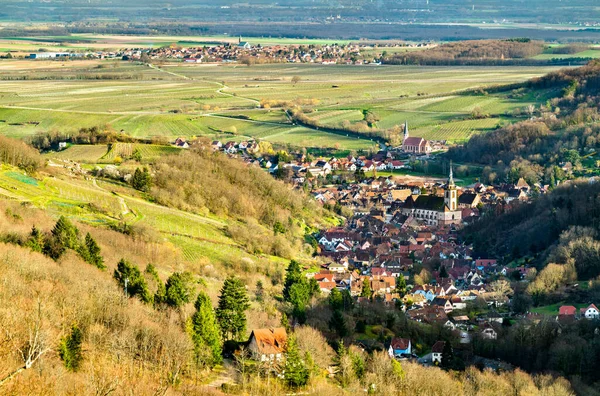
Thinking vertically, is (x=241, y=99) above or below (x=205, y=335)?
below

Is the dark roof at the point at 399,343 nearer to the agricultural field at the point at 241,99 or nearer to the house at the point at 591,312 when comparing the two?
the house at the point at 591,312

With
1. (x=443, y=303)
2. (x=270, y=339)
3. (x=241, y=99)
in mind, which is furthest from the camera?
(x=241, y=99)

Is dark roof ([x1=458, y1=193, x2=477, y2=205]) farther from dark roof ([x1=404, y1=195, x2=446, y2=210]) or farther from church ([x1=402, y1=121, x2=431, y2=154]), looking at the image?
church ([x1=402, y1=121, x2=431, y2=154])

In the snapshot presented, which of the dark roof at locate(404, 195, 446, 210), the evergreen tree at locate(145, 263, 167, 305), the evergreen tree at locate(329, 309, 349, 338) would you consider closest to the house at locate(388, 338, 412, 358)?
the evergreen tree at locate(329, 309, 349, 338)

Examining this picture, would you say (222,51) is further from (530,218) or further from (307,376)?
(307,376)

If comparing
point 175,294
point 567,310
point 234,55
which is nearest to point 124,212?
point 175,294

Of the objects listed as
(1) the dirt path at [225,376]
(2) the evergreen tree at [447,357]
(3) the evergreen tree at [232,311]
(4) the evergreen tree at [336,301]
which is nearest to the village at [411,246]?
(2) the evergreen tree at [447,357]

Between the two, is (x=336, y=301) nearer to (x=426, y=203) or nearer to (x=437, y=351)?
(x=437, y=351)
